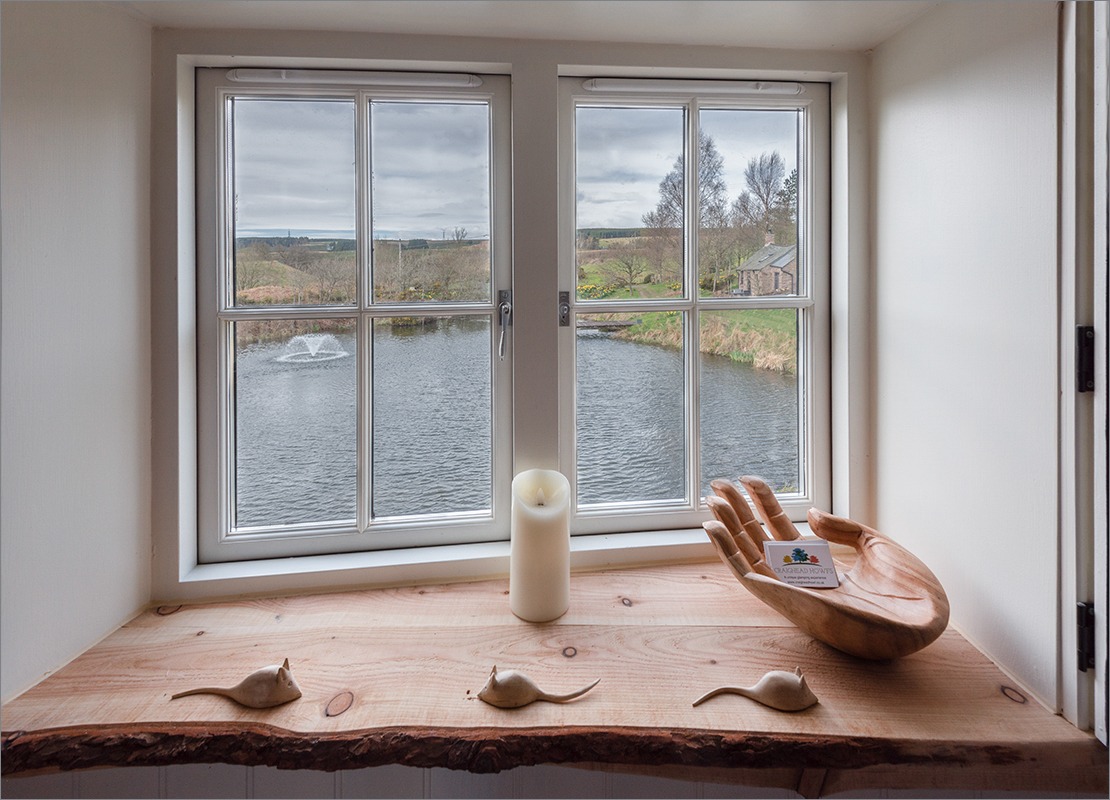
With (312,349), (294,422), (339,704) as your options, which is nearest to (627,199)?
(312,349)

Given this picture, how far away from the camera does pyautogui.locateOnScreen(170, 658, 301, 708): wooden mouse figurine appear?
0.88 m

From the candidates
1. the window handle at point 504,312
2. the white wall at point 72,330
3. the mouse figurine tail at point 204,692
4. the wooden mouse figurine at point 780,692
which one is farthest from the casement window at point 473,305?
the wooden mouse figurine at point 780,692

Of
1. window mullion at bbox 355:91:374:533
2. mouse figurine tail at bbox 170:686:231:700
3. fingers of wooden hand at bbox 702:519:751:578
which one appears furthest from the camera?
window mullion at bbox 355:91:374:533

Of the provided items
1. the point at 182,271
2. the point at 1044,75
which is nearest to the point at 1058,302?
the point at 1044,75

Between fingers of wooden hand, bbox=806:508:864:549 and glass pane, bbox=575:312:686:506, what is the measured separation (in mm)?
301

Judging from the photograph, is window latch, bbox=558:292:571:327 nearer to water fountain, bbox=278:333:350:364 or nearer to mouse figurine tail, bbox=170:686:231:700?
water fountain, bbox=278:333:350:364

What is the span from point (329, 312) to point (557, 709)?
0.87 m

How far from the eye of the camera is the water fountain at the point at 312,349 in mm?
1253

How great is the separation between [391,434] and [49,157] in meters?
0.72

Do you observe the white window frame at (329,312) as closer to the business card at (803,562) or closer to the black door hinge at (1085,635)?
the business card at (803,562)

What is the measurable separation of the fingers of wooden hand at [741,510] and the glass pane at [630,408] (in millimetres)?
174

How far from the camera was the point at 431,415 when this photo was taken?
130 cm

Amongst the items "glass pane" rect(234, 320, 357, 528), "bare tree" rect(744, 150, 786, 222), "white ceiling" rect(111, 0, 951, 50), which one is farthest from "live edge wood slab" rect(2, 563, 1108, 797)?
"white ceiling" rect(111, 0, 951, 50)

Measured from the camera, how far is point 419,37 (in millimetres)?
1172
